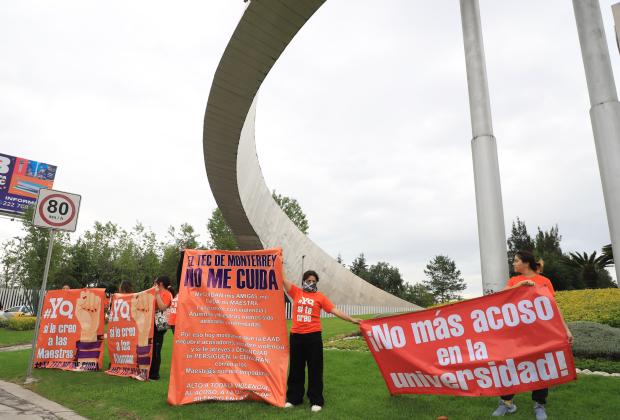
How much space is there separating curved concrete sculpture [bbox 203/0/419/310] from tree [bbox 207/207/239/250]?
12.9 metres

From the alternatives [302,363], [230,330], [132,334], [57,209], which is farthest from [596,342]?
[57,209]

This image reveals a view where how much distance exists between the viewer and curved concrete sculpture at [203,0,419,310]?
1036 centimetres

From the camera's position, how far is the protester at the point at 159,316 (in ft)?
23.2

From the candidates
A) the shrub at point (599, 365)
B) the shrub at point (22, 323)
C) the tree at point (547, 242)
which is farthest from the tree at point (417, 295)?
the shrub at point (599, 365)

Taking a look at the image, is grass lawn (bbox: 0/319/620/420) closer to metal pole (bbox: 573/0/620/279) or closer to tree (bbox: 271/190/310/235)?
metal pole (bbox: 573/0/620/279)

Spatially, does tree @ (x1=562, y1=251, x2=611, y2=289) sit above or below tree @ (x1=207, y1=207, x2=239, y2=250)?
below

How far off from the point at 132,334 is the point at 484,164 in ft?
32.5

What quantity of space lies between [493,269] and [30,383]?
10660mm

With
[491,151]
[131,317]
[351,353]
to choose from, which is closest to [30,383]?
[131,317]

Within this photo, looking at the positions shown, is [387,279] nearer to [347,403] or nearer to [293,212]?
[293,212]

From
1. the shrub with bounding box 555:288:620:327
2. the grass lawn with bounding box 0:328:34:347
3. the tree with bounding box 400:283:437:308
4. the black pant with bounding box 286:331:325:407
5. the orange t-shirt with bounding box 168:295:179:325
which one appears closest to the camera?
the black pant with bounding box 286:331:325:407

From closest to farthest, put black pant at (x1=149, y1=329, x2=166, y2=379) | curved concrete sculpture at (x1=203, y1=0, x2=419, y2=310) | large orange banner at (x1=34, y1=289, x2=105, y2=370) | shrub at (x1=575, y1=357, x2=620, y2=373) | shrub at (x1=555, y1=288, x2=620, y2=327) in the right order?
shrub at (x1=575, y1=357, x2=620, y2=373) → black pant at (x1=149, y1=329, x2=166, y2=379) → large orange banner at (x1=34, y1=289, x2=105, y2=370) → curved concrete sculpture at (x1=203, y1=0, x2=419, y2=310) → shrub at (x1=555, y1=288, x2=620, y2=327)

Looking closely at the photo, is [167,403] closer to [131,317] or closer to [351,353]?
[131,317]

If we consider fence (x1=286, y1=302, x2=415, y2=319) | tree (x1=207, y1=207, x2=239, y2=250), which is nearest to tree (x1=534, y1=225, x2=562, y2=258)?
fence (x1=286, y1=302, x2=415, y2=319)
